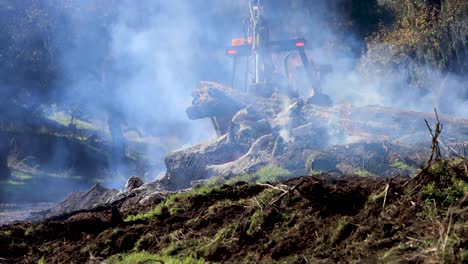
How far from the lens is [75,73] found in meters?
27.6

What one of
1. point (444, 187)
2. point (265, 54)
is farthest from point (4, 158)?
point (444, 187)

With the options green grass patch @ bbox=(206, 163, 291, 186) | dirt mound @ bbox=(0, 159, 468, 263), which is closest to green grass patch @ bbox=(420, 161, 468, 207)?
dirt mound @ bbox=(0, 159, 468, 263)

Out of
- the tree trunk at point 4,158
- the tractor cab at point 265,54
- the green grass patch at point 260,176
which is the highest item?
the tractor cab at point 265,54

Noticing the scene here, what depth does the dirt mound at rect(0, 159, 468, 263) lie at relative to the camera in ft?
17.3

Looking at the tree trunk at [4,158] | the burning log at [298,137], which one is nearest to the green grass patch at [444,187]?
the burning log at [298,137]

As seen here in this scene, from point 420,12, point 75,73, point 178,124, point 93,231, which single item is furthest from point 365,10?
point 93,231

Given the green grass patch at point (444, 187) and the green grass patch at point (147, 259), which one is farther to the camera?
the green grass patch at point (147, 259)

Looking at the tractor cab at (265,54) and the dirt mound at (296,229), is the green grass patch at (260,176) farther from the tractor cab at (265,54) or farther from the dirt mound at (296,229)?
the tractor cab at (265,54)

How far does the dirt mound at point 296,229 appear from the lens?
5.29 m

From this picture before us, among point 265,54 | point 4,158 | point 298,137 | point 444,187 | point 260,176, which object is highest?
point 265,54

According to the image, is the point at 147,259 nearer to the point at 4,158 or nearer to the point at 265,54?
the point at 4,158

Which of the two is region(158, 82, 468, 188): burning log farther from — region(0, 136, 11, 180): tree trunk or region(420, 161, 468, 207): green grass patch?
region(420, 161, 468, 207): green grass patch

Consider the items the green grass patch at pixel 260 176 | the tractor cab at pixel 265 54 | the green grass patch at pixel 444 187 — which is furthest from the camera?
the tractor cab at pixel 265 54

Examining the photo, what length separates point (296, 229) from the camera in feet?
21.4
